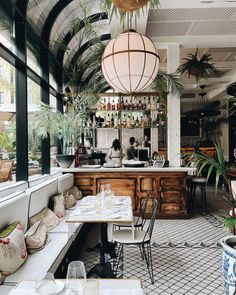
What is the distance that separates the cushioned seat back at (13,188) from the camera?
369 cm

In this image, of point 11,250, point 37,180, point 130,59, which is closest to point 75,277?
point 11,250

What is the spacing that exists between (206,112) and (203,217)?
7.51 m

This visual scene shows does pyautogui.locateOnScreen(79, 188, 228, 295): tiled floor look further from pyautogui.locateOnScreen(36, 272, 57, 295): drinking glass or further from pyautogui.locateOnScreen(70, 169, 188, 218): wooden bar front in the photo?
pyautogui.locateOnScreen(36, 272, 57, 295): drinking glass

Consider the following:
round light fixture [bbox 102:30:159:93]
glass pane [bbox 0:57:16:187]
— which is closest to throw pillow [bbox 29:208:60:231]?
glass pane [bbox 0:57:16:187]

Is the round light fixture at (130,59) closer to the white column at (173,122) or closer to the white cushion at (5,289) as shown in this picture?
the white cushion at (5,289)

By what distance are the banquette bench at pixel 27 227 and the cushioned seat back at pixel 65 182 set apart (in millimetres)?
→ 394

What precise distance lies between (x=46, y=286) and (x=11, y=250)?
3.92 feet

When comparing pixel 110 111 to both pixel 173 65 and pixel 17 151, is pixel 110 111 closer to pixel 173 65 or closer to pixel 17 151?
pixel 173 65

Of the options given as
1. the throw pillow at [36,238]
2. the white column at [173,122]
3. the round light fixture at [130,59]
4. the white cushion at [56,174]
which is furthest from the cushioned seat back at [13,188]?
the white column at [173,122]

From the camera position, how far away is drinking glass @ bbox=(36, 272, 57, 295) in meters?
1.54

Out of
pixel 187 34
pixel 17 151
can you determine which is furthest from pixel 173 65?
pixel 17 151

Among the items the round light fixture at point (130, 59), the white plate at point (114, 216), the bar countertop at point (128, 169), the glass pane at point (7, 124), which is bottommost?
the white plate at point (114, 216)

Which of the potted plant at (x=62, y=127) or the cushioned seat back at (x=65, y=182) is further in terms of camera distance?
the potted plant at (x=62, y=127)

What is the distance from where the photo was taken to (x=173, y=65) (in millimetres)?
6902
